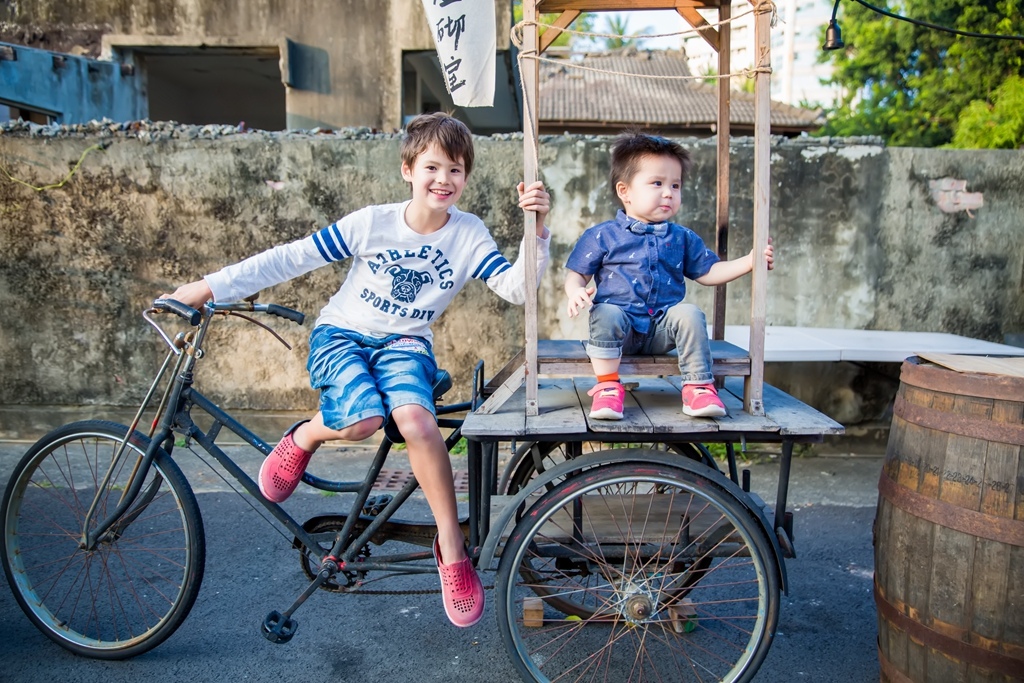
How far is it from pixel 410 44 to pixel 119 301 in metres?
4.73

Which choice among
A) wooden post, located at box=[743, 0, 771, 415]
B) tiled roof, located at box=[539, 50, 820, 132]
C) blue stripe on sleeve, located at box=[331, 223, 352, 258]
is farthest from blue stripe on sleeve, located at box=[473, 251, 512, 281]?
tiled roof, located at box=[539, 50, 820, 132]

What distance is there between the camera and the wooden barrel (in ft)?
6.61

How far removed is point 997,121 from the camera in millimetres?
12695

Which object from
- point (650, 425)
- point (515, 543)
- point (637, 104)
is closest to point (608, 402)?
point (650, 425)

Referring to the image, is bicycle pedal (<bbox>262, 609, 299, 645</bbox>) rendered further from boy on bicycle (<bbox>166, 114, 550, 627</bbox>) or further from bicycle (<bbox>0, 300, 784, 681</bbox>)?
boy on bicycle (<bbox>166, 114, 550, 627</bbox>)

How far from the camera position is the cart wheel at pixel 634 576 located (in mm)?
2246

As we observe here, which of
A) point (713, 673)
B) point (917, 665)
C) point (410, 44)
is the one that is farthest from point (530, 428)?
point (410, 44)

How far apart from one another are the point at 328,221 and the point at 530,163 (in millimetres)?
2928

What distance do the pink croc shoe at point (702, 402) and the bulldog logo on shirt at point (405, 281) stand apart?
98cm

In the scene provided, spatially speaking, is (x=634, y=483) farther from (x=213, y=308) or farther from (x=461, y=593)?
(x=213, y=308)

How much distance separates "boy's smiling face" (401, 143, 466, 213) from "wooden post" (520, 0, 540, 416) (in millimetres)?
352

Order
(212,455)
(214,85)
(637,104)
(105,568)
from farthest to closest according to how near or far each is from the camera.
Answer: (637,104) < (214,85) < (105,568) < (212,455)

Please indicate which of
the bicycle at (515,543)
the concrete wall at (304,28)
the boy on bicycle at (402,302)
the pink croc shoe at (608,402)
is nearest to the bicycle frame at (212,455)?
the bicycle at (515,543)

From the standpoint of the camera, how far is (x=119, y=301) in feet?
15.9
